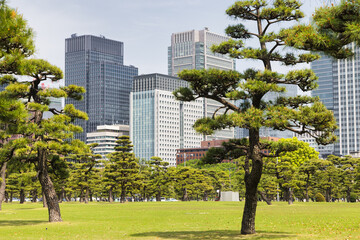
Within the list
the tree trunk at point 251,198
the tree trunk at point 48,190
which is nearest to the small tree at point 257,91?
the tree trunk at point 251,198

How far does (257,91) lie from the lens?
2028 cm

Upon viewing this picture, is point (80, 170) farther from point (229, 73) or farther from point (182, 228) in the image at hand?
point (229, 73)

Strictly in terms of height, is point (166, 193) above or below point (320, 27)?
below

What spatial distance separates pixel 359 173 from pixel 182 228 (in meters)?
51.9

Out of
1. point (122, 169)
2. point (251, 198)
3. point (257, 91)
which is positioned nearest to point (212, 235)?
point (251, 198)

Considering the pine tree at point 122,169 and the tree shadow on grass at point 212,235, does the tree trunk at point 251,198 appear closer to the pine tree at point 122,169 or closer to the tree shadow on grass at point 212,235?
the tree shadow on grass at point 212,235

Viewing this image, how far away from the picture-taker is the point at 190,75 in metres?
21.2

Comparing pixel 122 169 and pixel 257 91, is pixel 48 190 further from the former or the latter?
pixel 122 169

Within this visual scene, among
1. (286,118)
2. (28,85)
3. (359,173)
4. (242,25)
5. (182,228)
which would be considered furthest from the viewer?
(359,173)

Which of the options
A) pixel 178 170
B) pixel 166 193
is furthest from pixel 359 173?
pixel 166 193

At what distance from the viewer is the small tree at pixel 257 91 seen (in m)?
19.2

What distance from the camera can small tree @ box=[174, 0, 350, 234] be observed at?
63.0 feet

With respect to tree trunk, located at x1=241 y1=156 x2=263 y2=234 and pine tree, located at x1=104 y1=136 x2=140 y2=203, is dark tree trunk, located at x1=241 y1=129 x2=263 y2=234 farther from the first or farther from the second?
pine tree, located at x1=104 y1=136 x2=140 y2=203

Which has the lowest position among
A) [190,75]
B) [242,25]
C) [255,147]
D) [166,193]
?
[166,193]
